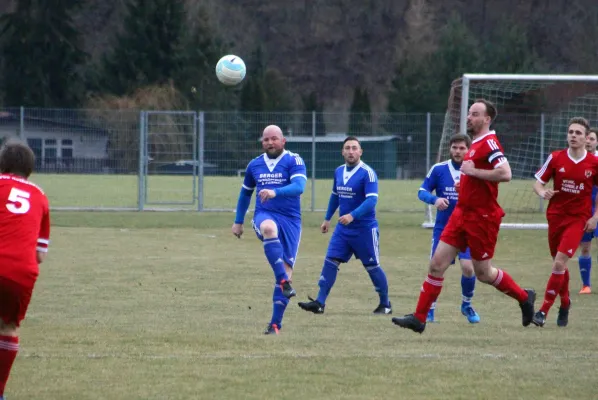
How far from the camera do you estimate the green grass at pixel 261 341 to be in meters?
7.23

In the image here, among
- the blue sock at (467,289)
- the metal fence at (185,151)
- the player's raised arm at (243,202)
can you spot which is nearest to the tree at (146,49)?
the metal fence at (185,151)

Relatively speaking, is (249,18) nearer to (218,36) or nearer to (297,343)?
(218,36)

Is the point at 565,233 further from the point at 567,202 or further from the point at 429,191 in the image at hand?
the point at 429,191

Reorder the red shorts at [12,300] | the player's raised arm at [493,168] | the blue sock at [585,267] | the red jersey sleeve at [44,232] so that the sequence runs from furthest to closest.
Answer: the blue sock at [585,267] → the player's raised arm at [493,168] → the red jersey sleeve at [44,232] → the red shorts at [12,300]

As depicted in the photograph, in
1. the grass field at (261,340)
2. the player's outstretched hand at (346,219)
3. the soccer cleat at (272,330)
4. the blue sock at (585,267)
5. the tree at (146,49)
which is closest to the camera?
the grass field at (261,340)

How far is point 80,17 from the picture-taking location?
72375 millimetres

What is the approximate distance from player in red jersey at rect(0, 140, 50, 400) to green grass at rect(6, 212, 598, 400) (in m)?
0.48

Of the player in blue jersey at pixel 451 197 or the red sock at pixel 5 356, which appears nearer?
the red sock at pixel 5 356

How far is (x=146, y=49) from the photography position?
6412 cm

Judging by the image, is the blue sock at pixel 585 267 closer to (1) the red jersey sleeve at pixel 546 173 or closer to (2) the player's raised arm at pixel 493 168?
(1) the red jersey sleeve at pixel 546 173

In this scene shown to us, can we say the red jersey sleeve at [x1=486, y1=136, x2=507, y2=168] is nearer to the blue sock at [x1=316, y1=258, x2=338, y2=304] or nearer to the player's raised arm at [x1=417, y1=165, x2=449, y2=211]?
the player's raised arm at [x1=417, y1=165, x2=449, y2=211]

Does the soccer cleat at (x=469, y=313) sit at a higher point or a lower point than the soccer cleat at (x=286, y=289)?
lower

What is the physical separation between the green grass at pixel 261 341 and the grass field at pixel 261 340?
0.01 metres

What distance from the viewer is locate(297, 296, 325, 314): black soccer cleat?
35.4ft
